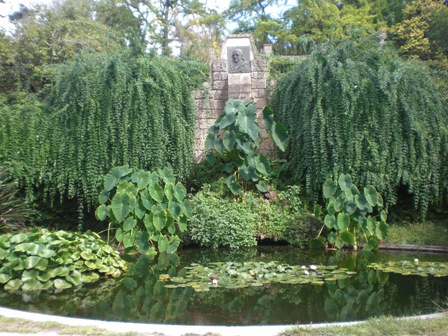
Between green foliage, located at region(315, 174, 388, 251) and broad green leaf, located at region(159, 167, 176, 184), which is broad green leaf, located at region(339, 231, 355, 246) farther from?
broad green leaf, located at region(159, 167, 176, 184)

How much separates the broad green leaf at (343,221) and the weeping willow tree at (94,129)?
141 inches

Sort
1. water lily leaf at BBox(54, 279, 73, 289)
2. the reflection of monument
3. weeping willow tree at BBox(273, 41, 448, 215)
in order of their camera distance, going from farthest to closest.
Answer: the reflection of monument, weeping willow tree at BBox(273, 41, 448, 215), water lily leaf at BBox(54, 279, 73, 289)

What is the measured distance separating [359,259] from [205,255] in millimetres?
2613

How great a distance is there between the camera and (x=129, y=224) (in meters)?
8.34

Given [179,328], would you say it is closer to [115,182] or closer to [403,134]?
[115,182]

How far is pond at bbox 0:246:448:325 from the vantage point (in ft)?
16.1

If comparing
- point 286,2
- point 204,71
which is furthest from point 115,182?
point 286,2

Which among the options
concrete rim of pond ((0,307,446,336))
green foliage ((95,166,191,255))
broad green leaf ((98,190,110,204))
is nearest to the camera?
concrete rim of pond ((0,307,446,336))

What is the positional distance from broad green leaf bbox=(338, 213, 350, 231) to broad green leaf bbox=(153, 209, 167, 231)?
3134 mm

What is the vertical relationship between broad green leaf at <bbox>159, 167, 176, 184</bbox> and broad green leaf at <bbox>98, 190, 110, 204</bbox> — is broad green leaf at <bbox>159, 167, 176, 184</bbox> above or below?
above

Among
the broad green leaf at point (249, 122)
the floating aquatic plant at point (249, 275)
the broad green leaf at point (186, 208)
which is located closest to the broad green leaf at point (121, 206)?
the broad green leaf at point (186, 208)

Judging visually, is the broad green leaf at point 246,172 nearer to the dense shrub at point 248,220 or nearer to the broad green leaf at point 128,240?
the dense shrub at point 248,220

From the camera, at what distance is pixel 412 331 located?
12.7 ft

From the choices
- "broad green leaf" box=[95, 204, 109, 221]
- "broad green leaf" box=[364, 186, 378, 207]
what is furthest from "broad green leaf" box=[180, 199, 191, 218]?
"broad green leaf" box=[364, 186, 378, 207]
